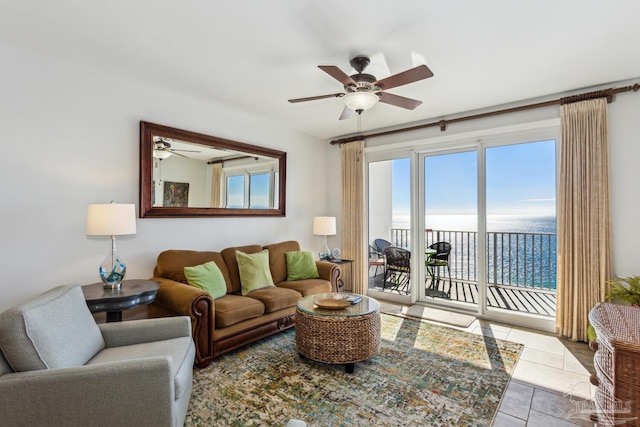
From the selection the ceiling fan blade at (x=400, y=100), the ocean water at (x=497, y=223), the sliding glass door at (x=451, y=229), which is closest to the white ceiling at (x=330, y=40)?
the ceiling fan blade at (x=400, y=100)

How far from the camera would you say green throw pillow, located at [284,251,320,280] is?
13.5ft

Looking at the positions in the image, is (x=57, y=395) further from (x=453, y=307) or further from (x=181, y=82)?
(x=453, y=307)

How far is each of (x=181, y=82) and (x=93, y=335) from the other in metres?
2.47

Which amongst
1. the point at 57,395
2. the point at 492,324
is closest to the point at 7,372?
the point at 57,395

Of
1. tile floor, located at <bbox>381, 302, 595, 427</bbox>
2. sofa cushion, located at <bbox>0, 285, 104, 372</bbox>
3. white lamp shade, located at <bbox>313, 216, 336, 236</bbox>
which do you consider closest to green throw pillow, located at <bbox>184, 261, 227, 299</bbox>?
sofa cushion, located at <bbox>0, 285, 104, 372</bbox>

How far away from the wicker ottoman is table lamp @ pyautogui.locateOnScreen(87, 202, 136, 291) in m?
1.63

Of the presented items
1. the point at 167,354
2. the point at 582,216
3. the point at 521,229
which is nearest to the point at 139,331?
the point at 167,354

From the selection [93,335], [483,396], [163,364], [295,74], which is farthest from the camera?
[295,74]

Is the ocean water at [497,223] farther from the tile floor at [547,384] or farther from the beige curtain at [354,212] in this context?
the tile floor at [547,384]

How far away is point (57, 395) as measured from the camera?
4.73 feet

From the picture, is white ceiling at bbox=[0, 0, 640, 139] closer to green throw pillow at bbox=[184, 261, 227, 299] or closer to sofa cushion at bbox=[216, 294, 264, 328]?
green throw pillow at bbox=[184, 261, 227, 299]

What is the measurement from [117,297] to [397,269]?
3733 millimetres

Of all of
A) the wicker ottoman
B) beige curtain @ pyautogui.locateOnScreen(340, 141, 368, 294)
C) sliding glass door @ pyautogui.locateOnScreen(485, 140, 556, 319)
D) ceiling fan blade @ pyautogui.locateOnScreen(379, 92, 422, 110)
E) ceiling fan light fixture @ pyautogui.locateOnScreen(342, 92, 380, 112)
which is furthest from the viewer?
beige curtain @ pyautogui.locateOnScreen(340, 141, 368, 294)

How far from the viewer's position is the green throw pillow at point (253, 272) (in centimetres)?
352
